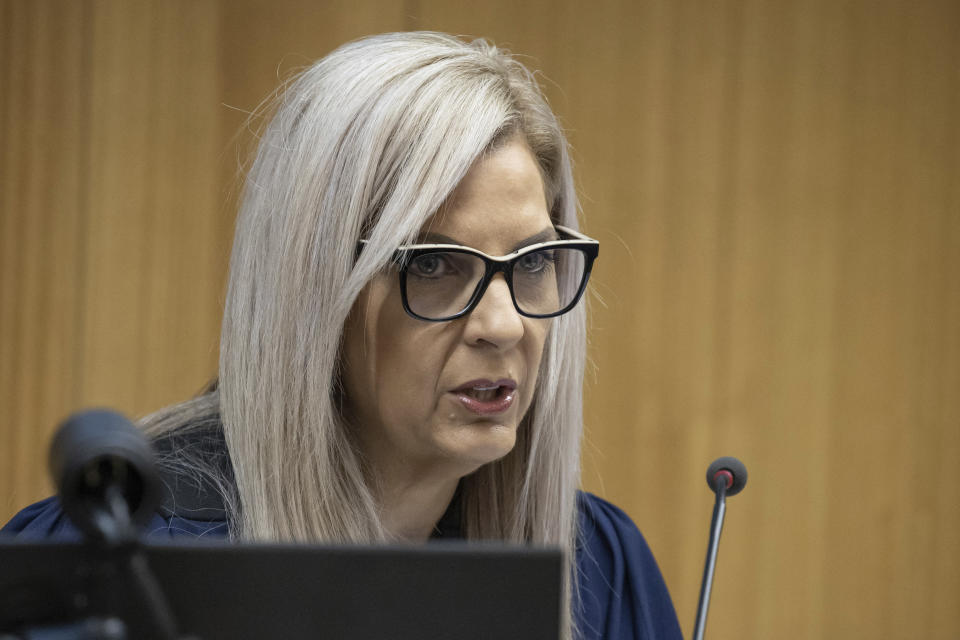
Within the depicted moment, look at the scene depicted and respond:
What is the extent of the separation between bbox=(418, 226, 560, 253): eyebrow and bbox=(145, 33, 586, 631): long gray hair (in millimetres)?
27

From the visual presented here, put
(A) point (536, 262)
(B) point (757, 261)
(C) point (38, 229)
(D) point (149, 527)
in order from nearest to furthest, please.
A: (D) point (149, 527)
(A) point (536, 262)
(C) point (38, 229)
(B) point (757, 261)

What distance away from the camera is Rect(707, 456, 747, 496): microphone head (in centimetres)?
107

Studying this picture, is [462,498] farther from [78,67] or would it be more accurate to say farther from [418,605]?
[78,67]

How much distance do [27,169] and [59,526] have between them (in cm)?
122

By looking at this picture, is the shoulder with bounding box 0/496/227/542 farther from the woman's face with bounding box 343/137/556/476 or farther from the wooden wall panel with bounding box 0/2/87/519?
the wooden wall panel with bounding box 0/2/87/519

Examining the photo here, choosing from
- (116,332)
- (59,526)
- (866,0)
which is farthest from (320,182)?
(866,0)

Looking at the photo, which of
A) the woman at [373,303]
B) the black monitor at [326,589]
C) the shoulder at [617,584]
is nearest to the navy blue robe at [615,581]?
the shoulder at [617,584]

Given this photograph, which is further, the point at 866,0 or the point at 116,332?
the point at 866,0

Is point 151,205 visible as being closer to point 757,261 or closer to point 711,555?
point 757,261

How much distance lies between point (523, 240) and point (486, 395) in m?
0.19

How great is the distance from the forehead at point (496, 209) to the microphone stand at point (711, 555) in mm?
351

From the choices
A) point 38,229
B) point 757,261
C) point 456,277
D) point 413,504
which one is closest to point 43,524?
point 413,504

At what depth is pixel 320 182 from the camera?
3.78ft

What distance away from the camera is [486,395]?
1186 mm
